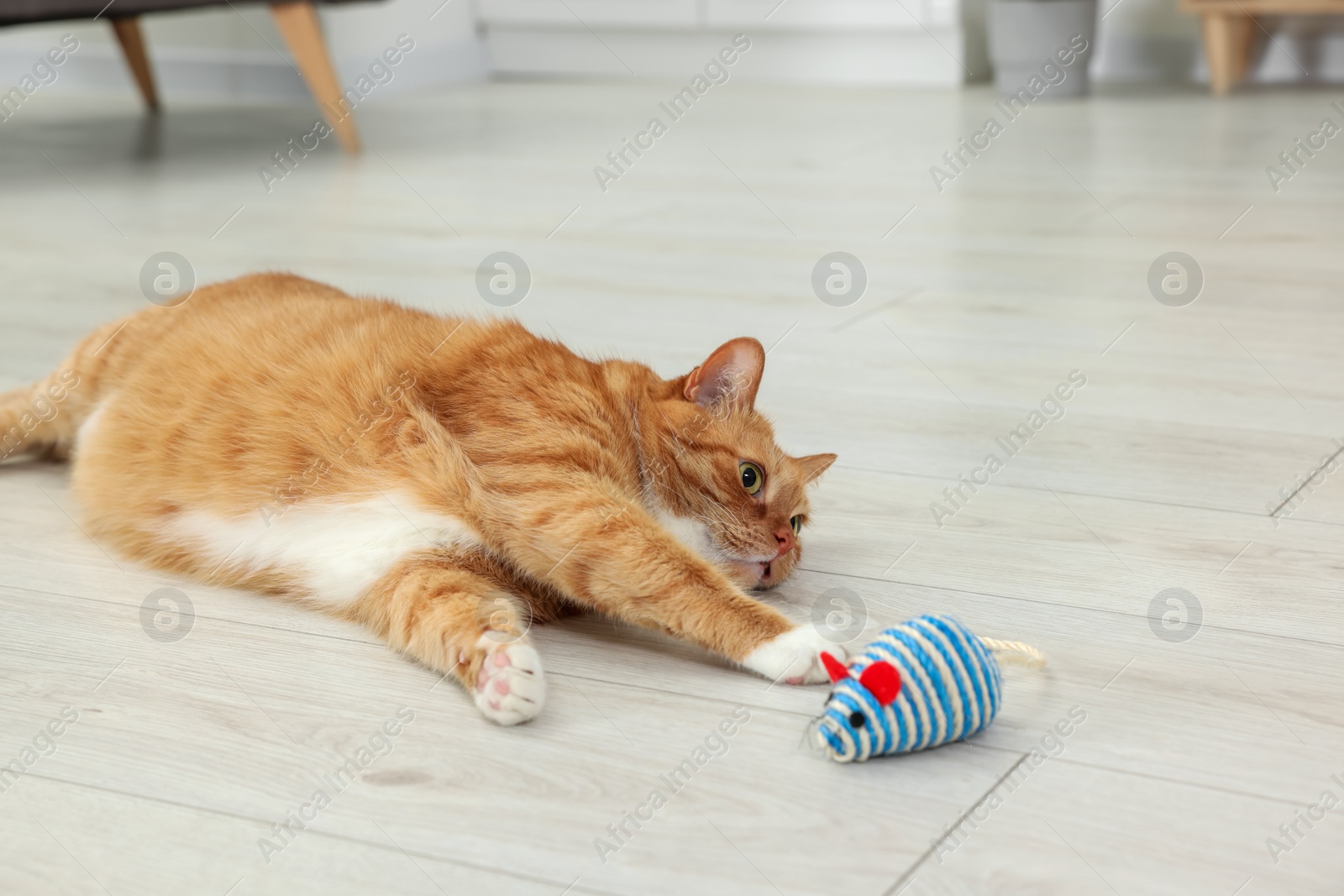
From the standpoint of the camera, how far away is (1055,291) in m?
2.32

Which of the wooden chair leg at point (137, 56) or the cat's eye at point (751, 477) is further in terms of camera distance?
the wooden chair leg at point (137, 56)

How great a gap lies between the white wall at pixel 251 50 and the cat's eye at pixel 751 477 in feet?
13.0

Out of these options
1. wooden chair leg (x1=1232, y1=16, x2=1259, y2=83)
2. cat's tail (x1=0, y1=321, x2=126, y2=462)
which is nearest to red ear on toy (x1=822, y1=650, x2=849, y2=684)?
cat's tail (x1=0, y1=321, x2=126, y2=462)

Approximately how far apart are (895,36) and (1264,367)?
10.8 ft

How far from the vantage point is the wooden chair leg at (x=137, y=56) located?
15.1 feet

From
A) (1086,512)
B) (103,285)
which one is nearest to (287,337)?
(1086,512)

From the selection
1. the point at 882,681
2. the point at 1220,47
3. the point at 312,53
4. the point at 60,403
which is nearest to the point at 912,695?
the point at 882,681

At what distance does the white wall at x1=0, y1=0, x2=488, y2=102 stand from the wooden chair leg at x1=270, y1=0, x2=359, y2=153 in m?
0.94

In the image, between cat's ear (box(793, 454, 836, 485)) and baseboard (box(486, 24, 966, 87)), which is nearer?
cat's ear (box(793, 454, 836, 485))

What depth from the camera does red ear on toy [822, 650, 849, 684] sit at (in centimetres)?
105

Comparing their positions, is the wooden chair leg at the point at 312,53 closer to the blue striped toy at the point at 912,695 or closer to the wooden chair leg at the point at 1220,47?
the wooden chair leg at the point at 1220,47

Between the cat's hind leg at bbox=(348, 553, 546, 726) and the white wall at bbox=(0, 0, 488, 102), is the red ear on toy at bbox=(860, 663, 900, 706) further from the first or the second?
the white wall at bbox=(0, 0, 488, 102)

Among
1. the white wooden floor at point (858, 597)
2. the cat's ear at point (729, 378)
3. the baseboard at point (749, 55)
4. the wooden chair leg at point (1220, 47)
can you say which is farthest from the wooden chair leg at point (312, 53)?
the cat's ear at point (729, 378)

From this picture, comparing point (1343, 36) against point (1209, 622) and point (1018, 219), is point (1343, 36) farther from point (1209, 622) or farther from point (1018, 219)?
point (1209, 622)
